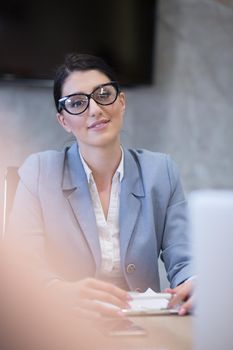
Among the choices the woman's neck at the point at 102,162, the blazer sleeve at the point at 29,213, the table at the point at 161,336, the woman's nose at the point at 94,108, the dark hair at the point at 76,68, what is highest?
the dark hair at the point at 76,68

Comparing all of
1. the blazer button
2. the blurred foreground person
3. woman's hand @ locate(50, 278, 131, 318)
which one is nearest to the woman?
the blazer button

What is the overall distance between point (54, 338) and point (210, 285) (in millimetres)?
180

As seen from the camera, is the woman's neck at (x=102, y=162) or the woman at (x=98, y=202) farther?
the woman's neck at (x=102, y=162)

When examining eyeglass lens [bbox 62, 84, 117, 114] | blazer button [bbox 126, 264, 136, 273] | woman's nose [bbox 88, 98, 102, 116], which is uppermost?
eyeglass lens [bbox 62, 84, 117, 114]

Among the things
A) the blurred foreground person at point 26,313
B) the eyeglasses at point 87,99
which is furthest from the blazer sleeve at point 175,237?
the blurred foreground person at point 26,313

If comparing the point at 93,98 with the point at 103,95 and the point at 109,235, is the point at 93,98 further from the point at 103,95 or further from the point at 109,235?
the point at 109,235

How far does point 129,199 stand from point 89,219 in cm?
13

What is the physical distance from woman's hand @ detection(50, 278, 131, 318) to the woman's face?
1.82 feet

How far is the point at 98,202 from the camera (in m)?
1.50

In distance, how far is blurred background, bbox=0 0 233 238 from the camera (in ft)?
8.20

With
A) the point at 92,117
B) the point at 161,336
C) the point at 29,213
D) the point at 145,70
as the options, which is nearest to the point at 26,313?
the point at 161,336

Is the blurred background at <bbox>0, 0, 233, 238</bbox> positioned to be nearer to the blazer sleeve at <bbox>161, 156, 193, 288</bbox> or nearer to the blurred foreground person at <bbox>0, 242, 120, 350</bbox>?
the blazer sleeve at <bbox>161, 156, 193, 288</bbox>

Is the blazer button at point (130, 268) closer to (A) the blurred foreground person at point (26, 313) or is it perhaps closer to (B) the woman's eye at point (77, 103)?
(B) the woman's eye at point (77, 103)

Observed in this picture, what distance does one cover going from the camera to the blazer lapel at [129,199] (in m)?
1.45
